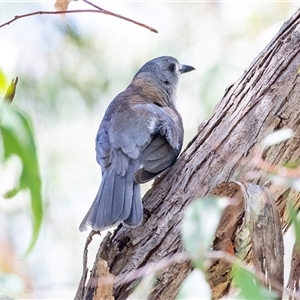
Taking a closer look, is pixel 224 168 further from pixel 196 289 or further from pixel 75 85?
pixel 75 85

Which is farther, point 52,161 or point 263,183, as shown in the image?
point 52,161

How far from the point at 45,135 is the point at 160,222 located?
9.87 ft

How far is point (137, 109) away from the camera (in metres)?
3.36

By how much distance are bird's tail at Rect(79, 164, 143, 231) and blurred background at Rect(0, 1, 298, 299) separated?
1928 millimetres

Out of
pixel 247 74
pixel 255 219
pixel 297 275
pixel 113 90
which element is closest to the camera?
pixel 255 219

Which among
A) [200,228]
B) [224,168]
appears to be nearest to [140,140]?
[224,168]

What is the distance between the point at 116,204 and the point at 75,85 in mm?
2758

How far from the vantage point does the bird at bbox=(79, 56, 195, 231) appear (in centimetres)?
267

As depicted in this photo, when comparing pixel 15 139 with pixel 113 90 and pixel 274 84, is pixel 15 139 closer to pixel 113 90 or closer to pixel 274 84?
pixel 274 84

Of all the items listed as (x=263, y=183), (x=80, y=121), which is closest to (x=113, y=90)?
(x=80, y=121)

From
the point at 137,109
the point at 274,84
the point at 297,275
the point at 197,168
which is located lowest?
the point at 297,275

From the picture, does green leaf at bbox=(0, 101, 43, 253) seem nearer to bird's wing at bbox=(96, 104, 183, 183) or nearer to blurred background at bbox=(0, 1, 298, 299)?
bird's wing at bbox=(96, 104, 183, 183)

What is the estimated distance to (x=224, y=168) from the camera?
7.72ft

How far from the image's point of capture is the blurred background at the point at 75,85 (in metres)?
5.08
